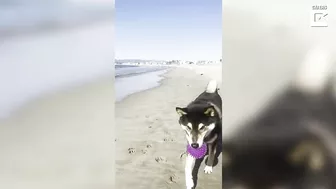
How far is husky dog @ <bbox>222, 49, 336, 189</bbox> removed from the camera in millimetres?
1718

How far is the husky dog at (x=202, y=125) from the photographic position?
5.77 feet

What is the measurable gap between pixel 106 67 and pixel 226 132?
552mm

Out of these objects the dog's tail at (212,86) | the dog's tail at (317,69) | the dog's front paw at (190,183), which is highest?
the dog's tail at (317,69)

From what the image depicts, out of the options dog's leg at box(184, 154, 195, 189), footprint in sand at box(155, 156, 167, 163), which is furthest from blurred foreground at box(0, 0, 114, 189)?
Result: dog's leg at box(184, 154, 195, 189)

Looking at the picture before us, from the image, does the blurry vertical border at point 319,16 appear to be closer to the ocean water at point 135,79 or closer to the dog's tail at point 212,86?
the dog's tail at point 212,86

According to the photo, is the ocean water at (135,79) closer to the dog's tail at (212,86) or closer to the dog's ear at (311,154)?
the dog's tail at (212,86)

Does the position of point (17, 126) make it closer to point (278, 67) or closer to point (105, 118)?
point (105, 118)

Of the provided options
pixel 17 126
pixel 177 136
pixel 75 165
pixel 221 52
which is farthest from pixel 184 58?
pixel 17 126

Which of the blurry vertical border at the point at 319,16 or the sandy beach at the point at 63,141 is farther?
the sandy beach at the point at 63,141

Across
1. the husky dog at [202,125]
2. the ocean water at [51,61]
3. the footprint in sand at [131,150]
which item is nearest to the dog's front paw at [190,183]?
the husky dog at [202,125]

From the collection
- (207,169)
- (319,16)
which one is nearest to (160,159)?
(207,169)

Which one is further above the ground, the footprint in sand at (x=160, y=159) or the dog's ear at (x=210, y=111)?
the dog's ear at (x=210, y=111)

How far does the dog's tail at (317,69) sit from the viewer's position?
1.71 m

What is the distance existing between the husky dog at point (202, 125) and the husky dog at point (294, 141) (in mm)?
58
